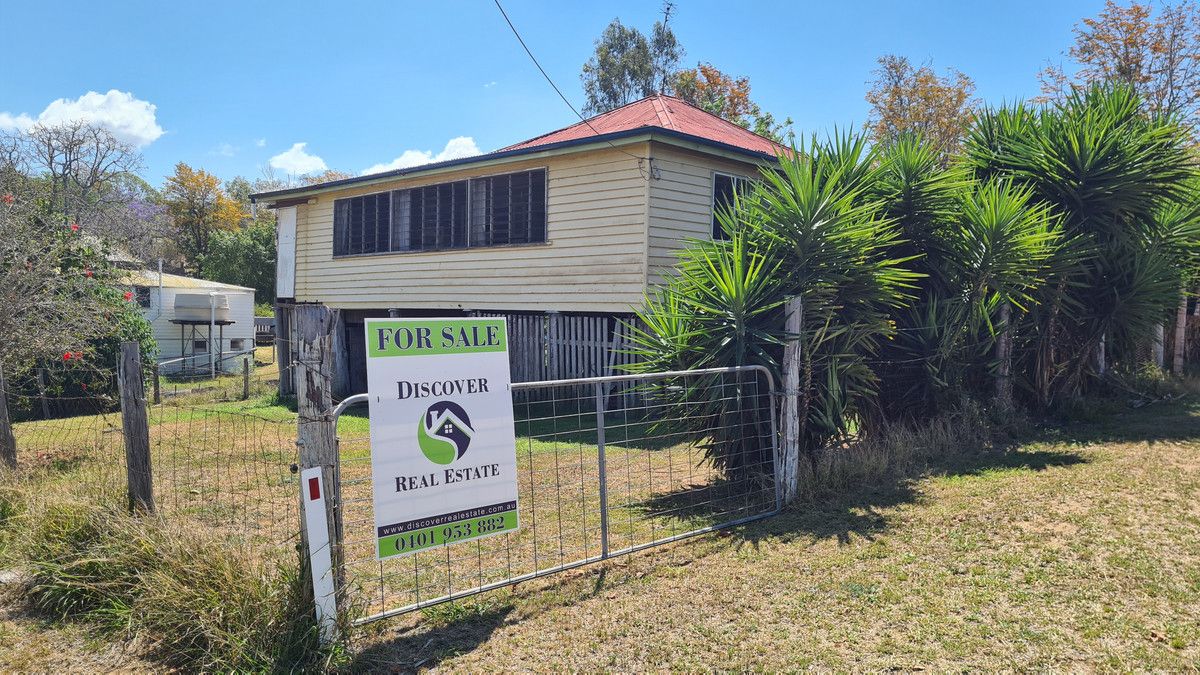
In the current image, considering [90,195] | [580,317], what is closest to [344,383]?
[580,317]

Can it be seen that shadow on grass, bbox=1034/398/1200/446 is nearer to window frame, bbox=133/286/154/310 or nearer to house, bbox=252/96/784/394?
house, bbox=252/96/784/394

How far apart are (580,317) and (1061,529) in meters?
8.52

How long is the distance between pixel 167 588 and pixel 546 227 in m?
9.79

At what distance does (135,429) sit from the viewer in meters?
4.82

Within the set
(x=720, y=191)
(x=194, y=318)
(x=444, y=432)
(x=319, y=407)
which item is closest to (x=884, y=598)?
(x=444, y=432)

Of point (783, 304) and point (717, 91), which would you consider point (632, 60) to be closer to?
point (717, 91)

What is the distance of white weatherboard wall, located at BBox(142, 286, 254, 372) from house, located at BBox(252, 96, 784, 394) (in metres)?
12.0

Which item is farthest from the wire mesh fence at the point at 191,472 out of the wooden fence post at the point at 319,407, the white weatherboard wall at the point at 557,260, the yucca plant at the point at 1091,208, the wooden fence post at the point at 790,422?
the yucca plant at the point at 1091,208

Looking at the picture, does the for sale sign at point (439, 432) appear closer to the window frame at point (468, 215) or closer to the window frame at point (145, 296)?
the window frame at point (468, 215)

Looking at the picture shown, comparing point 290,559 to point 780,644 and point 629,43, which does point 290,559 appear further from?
point 629,43

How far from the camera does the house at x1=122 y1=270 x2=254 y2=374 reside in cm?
2581

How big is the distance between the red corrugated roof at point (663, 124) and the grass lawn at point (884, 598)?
8082mm

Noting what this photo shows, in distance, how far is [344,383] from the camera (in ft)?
56.0

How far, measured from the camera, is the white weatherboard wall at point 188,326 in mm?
26188
